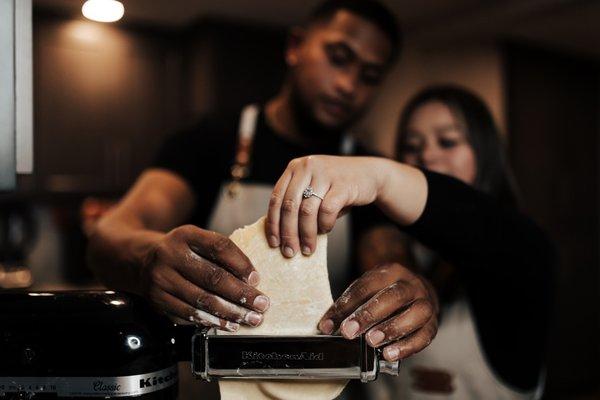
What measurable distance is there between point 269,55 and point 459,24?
598 mm

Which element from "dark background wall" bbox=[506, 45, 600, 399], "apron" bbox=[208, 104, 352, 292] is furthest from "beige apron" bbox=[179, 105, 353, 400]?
"dark background wall" bbox=[506, 45, 600, 399]

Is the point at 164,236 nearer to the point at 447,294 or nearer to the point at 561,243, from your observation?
the point at 447,294

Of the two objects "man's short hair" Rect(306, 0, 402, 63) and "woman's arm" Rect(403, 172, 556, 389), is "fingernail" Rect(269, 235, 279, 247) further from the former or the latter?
"man's short hair" Rect(306, 0, 402, 63)

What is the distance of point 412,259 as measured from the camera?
55cm

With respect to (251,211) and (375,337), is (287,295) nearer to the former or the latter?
(375,337)

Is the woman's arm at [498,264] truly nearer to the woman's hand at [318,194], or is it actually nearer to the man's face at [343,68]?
the woman's hand at [318,194]

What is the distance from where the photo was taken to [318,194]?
33 cm

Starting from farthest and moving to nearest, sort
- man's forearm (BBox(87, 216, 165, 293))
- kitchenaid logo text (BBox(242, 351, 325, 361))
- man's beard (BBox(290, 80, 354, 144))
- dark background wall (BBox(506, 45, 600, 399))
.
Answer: dark background wall (BBox(506, 45, 600, 399))
man's beard (BBox(290, 80, 354, 144))
man's forearm (BBox(87, 216, 165, 293))
kitchenaid logo text (BBox(242, 351, 325, 361))

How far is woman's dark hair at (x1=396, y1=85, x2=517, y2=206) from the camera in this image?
2.27ft

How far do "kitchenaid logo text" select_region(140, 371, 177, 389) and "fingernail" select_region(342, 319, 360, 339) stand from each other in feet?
0.36

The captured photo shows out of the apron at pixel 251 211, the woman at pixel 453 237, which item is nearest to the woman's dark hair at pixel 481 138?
the woman at pixel 453 237

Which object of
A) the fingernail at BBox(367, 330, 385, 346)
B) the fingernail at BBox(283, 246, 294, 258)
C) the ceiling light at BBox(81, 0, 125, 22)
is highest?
the ceiling light at BBox(81, 0, 125, 22)

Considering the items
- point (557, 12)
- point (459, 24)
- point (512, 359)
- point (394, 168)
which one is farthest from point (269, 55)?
point (394, 168)

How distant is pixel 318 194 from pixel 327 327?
7 centimetres
